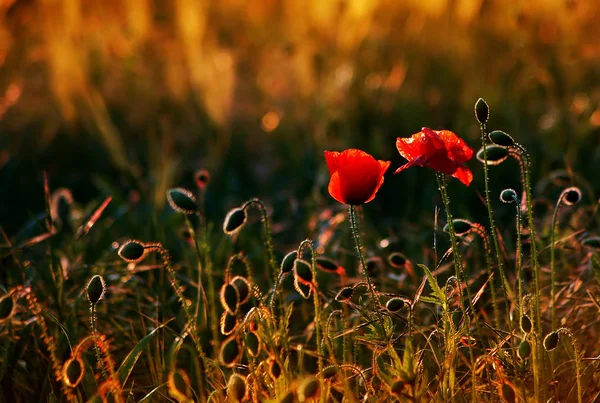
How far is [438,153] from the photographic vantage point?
159cm

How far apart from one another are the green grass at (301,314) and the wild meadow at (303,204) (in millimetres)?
10

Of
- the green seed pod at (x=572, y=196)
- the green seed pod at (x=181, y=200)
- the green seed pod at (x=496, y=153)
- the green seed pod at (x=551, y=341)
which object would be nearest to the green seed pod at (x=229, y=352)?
the green seed pod at (x=181, y=200)

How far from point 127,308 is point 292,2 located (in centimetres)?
387

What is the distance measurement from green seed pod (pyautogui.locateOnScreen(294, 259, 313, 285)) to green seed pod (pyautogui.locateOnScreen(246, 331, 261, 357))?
13cm

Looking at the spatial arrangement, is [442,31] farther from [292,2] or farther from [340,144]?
[340,144]

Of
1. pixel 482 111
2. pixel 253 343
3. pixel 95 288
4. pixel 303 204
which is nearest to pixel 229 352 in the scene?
pixel 253 343

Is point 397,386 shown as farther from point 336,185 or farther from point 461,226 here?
point 461,226

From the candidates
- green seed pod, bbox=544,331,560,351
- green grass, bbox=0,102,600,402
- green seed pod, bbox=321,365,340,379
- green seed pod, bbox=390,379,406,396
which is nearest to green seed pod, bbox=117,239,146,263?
green grass, bbox=0,102,600,402

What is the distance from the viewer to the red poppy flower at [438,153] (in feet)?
5.19

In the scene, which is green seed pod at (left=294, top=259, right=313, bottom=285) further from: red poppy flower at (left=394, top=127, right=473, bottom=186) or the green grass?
red poppy flower at (left=394, top=127, right=473, bottom=186)

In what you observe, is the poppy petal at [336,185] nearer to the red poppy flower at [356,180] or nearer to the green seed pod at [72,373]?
the red poppy flower at [356,180]

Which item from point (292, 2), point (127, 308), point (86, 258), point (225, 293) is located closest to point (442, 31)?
point (292, 2)

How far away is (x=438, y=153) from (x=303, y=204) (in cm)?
187

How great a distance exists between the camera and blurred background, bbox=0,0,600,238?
3.64 m
